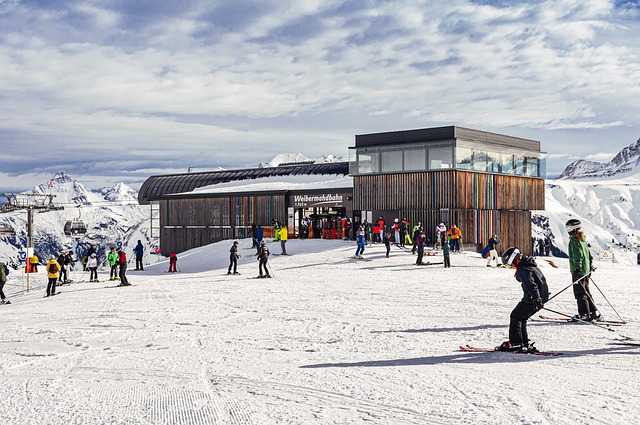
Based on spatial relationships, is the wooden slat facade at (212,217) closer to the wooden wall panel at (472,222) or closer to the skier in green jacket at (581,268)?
the wooden wall panel at (472,222)

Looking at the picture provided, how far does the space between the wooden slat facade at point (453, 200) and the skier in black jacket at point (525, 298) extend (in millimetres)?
22438

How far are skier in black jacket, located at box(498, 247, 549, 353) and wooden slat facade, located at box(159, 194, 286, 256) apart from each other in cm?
3123

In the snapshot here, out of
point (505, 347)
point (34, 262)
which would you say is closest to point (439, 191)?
point (34, 262)

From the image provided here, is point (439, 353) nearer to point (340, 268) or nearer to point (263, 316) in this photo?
point (263, 316)

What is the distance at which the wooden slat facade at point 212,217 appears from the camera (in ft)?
138

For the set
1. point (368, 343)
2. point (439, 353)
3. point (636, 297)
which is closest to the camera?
point (439, 353)

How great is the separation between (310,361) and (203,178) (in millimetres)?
45225

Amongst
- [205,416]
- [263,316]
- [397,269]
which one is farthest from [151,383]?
[397,269]

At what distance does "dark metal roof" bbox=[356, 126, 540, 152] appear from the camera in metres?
31.4

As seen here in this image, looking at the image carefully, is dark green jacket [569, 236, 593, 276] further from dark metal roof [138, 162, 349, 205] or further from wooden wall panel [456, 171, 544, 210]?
dark metal roof [138, 162, 349, 205]

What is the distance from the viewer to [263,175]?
52.0 metres

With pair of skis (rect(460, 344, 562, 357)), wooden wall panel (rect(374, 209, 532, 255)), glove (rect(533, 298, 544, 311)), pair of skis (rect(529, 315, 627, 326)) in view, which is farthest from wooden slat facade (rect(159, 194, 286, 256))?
glove (rect(533, 298, 544, 311))

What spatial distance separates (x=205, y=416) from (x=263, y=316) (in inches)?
274

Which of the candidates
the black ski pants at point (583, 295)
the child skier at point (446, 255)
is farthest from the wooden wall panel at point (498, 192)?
the black ski pants at point (583, 295)
